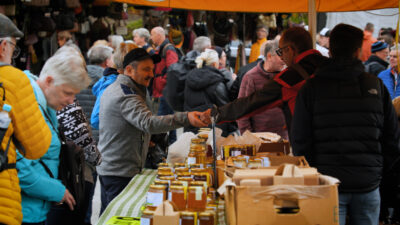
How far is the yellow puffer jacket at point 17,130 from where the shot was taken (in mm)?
2416

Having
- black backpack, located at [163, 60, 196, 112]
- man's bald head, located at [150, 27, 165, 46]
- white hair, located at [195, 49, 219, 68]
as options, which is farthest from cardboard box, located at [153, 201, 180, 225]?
man's bald head, located at [150, 27, 165, 46]

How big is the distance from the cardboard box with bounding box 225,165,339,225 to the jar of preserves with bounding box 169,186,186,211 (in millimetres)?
297

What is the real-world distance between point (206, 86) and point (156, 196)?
154 inches

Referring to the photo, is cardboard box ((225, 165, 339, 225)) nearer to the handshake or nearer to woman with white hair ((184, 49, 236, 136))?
the handshake

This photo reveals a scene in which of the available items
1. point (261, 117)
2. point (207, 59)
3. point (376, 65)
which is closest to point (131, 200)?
point (261, 117)

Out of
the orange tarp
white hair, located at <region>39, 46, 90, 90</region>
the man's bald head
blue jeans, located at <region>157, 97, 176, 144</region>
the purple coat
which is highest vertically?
the orange tarp

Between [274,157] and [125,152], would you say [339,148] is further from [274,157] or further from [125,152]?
[125,152]

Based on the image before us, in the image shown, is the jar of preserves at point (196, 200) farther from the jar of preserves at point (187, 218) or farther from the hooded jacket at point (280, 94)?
the hooded jacket at point (280, 94)

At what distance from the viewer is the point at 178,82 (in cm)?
679

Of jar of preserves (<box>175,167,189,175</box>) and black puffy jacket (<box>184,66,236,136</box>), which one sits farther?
black puffy jacket (<box>184,66,236,136</box>)

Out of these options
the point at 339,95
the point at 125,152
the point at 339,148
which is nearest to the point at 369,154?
the point at 339,148

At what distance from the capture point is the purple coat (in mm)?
5082

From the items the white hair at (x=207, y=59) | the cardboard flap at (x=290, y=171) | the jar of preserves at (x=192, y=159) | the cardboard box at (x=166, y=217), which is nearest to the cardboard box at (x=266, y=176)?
the cardboard flap at (x=290, y=171)

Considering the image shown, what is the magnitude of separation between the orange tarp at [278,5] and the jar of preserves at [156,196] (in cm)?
339
